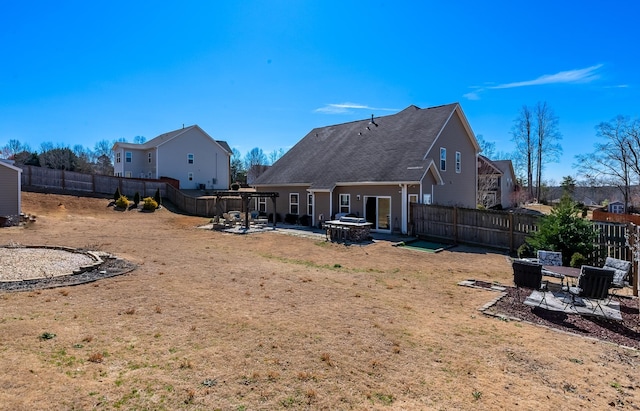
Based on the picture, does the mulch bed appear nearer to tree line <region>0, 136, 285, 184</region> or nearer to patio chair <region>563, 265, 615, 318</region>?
patio chair <region>563, 265, 615, 318</region>

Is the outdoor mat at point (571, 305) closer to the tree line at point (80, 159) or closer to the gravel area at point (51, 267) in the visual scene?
the gravel area at point (51, 267)

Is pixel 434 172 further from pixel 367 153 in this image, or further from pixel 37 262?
pixel 37 262

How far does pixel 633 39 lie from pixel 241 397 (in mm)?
20879

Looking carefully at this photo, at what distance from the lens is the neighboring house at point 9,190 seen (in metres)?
20.4

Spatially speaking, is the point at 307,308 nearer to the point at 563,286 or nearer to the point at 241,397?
the point at 241,397

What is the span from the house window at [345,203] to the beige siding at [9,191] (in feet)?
62.2

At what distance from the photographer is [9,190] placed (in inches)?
812

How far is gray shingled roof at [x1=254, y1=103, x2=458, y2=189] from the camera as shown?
65.1 ft

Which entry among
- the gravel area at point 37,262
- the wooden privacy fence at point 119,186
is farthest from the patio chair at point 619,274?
the wooden privacy fence at point 119,186

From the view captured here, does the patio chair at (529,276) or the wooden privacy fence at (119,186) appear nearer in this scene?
the patio chair at (529,276)

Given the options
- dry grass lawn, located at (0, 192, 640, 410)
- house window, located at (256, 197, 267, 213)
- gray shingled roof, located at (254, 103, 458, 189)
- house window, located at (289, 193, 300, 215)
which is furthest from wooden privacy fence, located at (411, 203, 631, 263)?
house window, located at (256, 197, 267, 213)

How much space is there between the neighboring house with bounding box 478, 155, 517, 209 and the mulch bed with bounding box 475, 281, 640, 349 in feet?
97.6

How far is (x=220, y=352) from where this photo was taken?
4.80 meters

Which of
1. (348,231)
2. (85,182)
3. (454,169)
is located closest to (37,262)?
(348,231)
